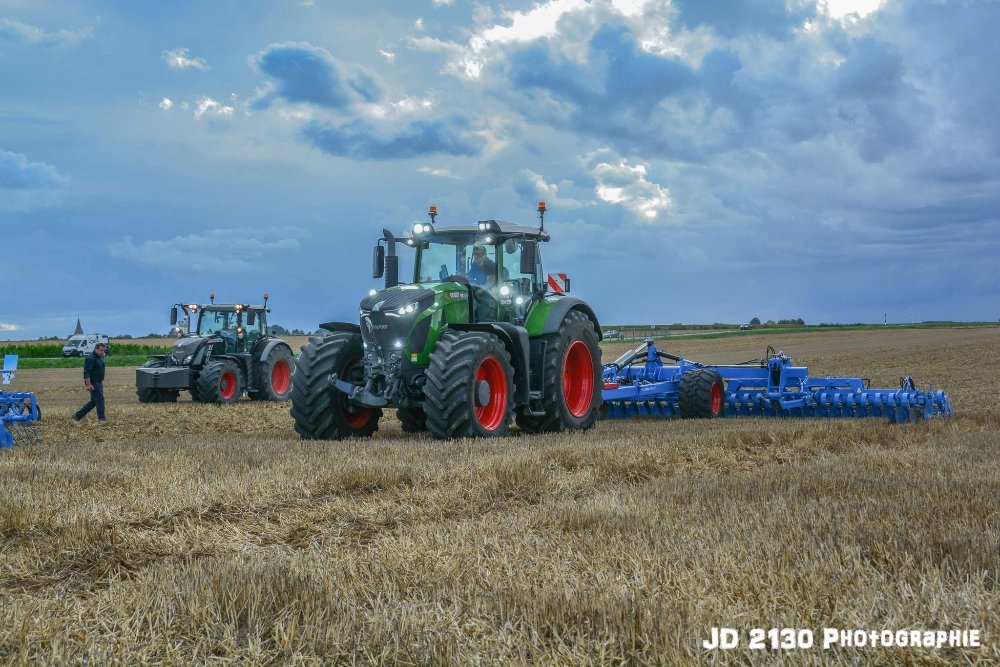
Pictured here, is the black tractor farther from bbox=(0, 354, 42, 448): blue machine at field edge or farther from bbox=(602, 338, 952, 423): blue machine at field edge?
bbox=(602, 338, 952, 423): blue machine at field edge

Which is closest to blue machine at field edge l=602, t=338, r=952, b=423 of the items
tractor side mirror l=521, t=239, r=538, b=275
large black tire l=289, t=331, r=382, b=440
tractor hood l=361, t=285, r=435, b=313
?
tractor side mirror l=521, t=239, r=538, b=275

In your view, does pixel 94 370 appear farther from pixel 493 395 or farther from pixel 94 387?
pixel 493 395

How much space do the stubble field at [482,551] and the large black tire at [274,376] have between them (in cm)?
1088

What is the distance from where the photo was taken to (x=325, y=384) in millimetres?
10422

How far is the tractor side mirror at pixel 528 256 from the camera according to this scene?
10836 millimetres

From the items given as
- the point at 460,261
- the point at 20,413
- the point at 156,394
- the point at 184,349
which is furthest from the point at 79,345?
the point at 460,261

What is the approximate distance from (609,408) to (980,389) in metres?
9.21

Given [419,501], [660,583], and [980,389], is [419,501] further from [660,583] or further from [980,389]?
[980,389]

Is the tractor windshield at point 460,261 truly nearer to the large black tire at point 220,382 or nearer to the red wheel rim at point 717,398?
the red wheel rim at point 717,398

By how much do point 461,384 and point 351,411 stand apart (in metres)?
2.00

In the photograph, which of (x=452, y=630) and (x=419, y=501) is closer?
(x=452, y=630)

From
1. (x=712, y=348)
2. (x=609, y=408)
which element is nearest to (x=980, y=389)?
(x=609, y=408)

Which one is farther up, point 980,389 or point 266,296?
point 266,296

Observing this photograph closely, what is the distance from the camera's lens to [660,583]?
3.78m
